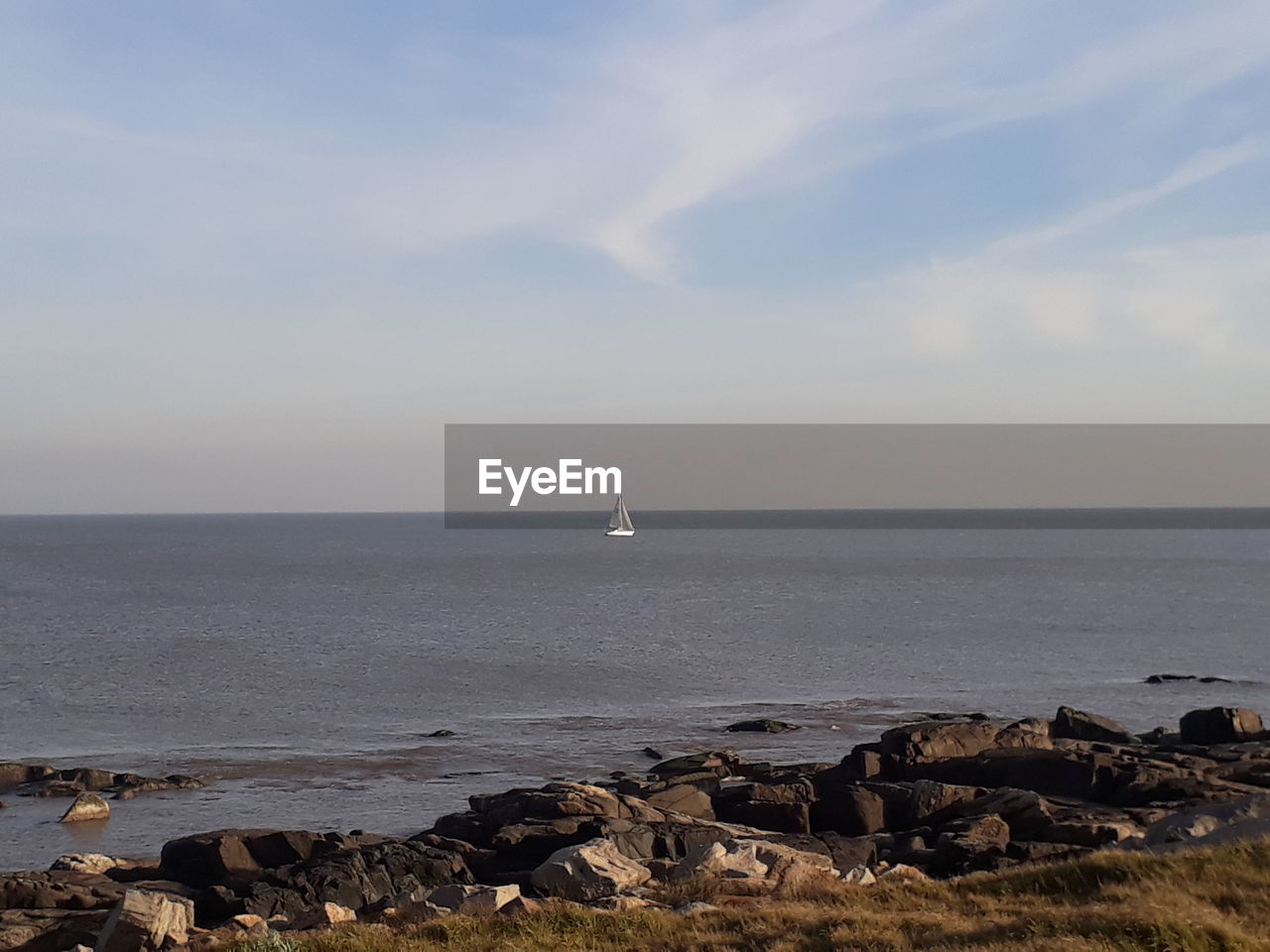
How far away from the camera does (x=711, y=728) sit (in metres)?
47.9

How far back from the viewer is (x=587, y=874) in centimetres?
2114

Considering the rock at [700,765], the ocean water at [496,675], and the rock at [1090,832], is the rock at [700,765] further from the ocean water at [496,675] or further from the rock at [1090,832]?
the rock at [1090,832]

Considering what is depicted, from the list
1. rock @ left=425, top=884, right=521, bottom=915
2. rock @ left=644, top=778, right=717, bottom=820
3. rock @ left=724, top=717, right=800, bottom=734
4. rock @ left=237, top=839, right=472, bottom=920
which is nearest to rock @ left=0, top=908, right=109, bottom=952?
rock @ left=237, top=839, right=472, bottom=920

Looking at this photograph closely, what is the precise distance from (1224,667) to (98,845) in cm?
5793

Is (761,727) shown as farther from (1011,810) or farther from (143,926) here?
(143,926)

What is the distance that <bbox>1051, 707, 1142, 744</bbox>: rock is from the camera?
4000cm

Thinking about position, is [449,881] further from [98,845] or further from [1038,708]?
[1038,708]

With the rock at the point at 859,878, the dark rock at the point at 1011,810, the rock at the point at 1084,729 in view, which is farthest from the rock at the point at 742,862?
the rock at the point at 1084,729

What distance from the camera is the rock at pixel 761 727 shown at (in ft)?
152

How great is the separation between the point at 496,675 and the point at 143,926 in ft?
152

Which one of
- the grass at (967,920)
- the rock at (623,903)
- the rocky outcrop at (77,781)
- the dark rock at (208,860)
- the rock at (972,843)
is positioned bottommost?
the rocky outcrop at (77,781)

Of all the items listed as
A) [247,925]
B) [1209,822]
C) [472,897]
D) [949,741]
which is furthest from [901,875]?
[949,741]

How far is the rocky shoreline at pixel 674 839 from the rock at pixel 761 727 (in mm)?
8577

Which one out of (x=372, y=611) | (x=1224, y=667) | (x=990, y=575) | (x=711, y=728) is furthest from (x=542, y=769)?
(x=990, y=575)
